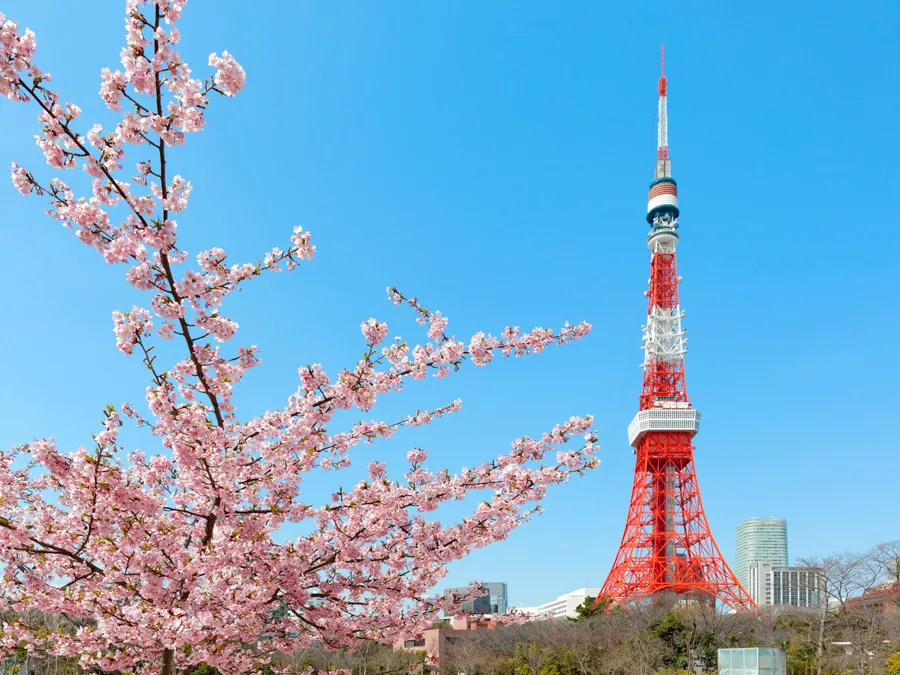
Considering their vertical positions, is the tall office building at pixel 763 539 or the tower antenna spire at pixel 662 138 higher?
the tower antenna spire at pixel 662 138

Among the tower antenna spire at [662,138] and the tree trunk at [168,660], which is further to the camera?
the tower antenna spire at [662,138]

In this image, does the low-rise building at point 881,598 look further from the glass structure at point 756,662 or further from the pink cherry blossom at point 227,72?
the pink cherry blossom at point 227,72

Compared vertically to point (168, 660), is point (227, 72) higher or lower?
higher

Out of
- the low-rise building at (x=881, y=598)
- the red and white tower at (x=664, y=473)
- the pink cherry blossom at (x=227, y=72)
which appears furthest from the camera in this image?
the red and white tower at (x=664, y=473)

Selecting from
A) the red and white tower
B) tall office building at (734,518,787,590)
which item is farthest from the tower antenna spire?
tall office building at (734,518,787,590)

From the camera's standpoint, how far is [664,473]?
123 feet

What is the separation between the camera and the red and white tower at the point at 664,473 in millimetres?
34559

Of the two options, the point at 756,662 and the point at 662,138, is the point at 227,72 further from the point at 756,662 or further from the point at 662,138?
the point at 662,138

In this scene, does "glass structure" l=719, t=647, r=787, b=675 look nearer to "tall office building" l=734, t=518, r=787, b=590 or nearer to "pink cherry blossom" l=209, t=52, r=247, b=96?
"pink cherry blossom" l=209, t=52, r=247, b=96

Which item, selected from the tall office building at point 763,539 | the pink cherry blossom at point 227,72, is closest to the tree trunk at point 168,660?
the pink cherry blossom at point 227,72

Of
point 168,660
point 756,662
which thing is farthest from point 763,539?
point 168,660

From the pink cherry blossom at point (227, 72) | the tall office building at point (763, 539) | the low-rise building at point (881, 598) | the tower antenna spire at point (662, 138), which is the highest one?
the tower antenna spire at point (662, 138)

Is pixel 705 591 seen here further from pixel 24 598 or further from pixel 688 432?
pixel 24 598

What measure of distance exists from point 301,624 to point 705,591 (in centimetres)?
3281
